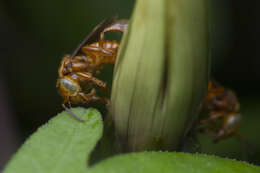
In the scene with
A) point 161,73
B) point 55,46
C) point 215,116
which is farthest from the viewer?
point 55,46

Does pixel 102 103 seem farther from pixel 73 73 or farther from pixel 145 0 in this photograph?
pixel 145 0

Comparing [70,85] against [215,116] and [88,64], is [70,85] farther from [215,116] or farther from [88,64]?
[215,116]

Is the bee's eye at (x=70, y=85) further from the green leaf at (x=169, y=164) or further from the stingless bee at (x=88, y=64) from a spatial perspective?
the green leaf at (x=169, y=164)

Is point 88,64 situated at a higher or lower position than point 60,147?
higher

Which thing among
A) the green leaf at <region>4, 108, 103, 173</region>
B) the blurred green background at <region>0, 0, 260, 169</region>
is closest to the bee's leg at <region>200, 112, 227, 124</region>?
the green leaf at <region>4, 108, 103, 173</region>

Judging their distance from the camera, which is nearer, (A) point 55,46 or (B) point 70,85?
(B) point 70,85

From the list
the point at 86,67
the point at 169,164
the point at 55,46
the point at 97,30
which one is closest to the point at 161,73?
the point at 169,164

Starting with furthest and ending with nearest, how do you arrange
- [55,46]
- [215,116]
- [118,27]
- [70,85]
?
[55,46]
[215,116]
[70,85]
[118,27]
